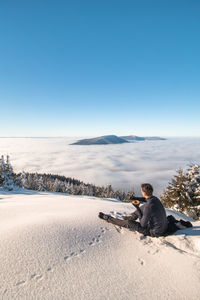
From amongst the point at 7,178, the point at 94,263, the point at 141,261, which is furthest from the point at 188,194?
the point at 7,178

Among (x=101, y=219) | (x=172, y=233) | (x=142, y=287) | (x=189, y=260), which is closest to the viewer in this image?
(x=142, y=287)

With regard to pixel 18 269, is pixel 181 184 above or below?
below

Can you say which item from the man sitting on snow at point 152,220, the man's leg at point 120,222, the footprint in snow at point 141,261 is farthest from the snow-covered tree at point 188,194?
the footprint in snow at point 141,261

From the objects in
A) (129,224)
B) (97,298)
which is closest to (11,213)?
(129,224)

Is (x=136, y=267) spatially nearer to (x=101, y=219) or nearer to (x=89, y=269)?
(x=89, y=269)

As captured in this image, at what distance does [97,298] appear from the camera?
2525mm

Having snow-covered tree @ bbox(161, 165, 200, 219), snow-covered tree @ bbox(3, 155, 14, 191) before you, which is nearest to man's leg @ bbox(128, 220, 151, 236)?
snow-covered tree @ bbox(161, 165, 200, 219)

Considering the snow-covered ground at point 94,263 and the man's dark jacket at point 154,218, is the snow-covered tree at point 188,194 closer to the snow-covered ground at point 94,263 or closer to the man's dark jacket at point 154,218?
the snow-covered ground at point 94,263

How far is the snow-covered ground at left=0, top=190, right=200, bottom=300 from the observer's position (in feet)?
8.81

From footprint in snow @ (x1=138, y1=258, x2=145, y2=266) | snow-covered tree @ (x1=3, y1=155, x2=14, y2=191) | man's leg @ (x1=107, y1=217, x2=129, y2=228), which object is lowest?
snow-covered tree @ (x1=3, y1=155, x2=14, y2=191)

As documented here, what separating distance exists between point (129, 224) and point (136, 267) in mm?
1563

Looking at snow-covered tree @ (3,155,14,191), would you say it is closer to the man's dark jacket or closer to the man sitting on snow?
the man sitting on snow

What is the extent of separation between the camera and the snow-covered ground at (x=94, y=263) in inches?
106

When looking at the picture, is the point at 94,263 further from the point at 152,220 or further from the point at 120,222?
the point at 152,220
